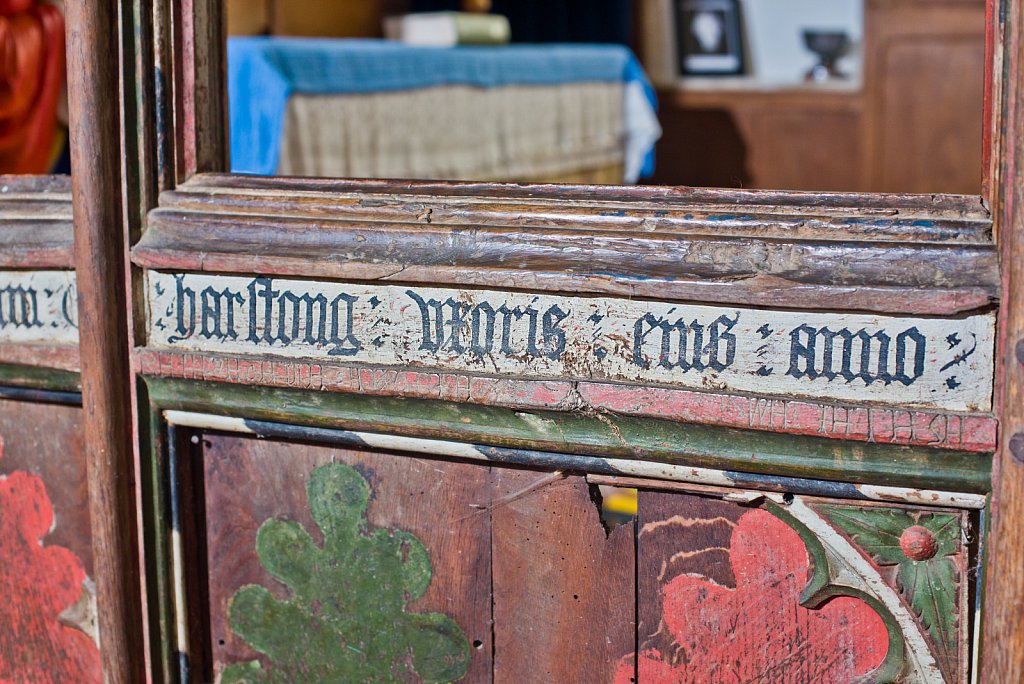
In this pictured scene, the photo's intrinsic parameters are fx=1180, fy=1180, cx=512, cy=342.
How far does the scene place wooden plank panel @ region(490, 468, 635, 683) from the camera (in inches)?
47.7

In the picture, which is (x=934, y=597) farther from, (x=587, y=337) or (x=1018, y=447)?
(x=587, y=337)

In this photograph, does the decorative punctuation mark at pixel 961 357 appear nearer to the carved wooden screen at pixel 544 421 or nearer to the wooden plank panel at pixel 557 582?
the carved wooden screen at pixel 544 421

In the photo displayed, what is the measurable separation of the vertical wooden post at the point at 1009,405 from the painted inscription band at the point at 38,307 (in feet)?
3.28

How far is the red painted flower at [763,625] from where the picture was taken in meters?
1.12

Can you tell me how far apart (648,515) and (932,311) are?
13.5 inches

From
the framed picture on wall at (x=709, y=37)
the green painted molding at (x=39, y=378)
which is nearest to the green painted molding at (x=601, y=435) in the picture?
the green painted molding at (x=39, y=378)

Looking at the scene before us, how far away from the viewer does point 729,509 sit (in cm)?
115

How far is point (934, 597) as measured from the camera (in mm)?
1083

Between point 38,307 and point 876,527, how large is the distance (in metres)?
0.98

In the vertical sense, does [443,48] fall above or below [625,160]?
above

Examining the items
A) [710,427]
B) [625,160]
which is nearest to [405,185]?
[710,427]

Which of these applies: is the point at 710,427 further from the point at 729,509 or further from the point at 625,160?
the point at 625,160

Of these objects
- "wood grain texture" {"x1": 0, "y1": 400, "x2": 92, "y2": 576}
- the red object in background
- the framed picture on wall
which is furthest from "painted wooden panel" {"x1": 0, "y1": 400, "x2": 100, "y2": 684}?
the framed picture on wall

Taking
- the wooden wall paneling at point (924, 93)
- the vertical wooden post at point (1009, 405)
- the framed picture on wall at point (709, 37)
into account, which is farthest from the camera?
the framed picture on wall at point (709, 37)
